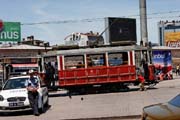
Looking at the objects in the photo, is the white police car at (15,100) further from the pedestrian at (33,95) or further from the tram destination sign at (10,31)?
the tram destination sign at (10,31)

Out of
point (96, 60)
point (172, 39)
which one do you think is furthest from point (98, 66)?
point (172, 39)

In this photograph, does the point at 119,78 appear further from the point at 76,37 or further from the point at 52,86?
the point at 76,37

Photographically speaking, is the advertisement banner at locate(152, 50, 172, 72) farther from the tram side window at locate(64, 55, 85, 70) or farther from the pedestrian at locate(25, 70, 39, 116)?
the pedestrian at locate(25, 70, 39, 116)

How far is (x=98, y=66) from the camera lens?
29.2 meters

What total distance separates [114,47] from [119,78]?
199 cm

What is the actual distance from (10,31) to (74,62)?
85.4ft

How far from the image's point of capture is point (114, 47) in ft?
98.1

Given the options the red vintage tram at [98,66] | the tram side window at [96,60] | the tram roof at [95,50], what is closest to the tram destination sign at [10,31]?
the tram roof at [95,50]

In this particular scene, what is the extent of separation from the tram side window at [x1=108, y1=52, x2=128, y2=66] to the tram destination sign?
81.7 feet

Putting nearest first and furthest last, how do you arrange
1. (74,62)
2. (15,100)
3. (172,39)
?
(15,100) → (74,62) → (172,39)

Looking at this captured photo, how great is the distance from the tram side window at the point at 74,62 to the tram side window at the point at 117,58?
1613mm

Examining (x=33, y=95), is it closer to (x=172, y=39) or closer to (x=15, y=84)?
(x=15, y=84)

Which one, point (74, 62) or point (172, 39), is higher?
point (172, 39)

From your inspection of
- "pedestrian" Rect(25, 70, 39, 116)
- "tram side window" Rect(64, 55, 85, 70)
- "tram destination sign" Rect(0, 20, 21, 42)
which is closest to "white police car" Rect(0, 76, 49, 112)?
"pedestrian" Rect(25, 70, 39, 116)
